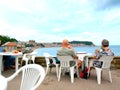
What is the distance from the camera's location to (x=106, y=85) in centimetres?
551

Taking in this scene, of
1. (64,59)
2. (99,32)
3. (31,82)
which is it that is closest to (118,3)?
(64,59)

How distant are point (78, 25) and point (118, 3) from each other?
8.67 m

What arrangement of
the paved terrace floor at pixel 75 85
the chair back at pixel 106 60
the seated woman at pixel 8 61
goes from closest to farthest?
the paved terrace floor at pixel 75 85
the chair back at pixel 106 60
the seated woman at pixel 8 61

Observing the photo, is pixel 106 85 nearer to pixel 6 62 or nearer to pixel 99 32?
pixel 6 62

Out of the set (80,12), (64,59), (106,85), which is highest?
(80,12)

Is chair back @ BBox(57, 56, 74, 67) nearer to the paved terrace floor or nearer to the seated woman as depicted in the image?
the paved terrace floor

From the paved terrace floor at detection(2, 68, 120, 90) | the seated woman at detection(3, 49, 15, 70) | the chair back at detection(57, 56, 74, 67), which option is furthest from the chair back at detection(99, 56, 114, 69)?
the seated woman at detection(3, 49, 15, 70)

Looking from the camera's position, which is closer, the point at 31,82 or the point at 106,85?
the point at 31,82

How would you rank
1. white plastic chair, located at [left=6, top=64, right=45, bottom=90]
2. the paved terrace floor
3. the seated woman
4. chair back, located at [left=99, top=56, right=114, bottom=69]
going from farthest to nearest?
the seated woman < chair back, located at [left=99, top=56, right=114, bottom=69] < the paved terrace floor < white plastic chair, located at [left=6, top=64, right=45, bottom=90]

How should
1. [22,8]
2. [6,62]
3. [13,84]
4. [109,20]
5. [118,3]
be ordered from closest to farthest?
[13,84] < [6,62] < [118,3] < [22,8] < [109,20]

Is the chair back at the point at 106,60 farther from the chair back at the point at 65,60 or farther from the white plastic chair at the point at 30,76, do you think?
the white plastic chair at the point at 30,76

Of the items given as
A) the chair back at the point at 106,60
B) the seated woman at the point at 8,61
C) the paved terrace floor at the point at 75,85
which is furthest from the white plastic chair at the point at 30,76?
the seated woman at the point at 8,61

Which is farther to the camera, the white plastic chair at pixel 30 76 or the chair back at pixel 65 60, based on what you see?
the chair back at pixel 65 60

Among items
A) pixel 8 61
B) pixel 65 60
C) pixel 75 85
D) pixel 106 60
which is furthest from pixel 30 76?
pixel 8 61
